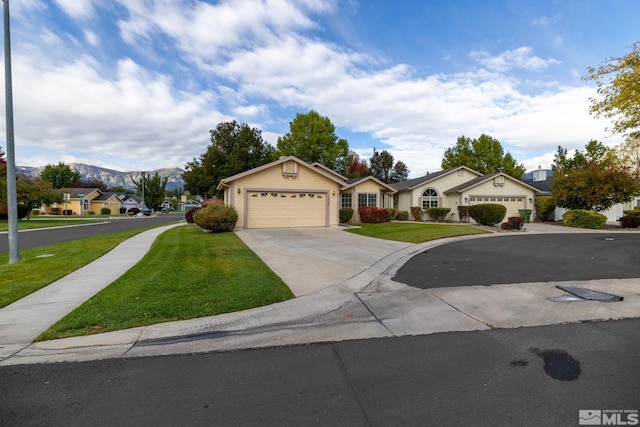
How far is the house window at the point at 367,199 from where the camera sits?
81.5 ft

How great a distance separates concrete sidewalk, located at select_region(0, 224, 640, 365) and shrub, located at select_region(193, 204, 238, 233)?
30.4 ft

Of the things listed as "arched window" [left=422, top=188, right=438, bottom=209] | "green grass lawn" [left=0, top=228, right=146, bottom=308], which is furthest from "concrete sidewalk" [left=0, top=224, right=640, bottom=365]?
"arched window" [left=422, top=188, right=438, bottom=209]

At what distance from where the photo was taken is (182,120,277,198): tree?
1502 inches

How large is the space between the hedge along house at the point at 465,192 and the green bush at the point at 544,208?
58 centimetres

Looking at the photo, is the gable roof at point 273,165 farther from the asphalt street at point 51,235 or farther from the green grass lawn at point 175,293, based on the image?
the green grass lawn at point 175,293

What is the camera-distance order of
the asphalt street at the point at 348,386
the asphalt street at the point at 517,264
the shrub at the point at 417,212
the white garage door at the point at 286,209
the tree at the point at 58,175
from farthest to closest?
1. the tree at the point at 58,175
2. the shrub at the point at 417,212
3. the white garage door at the point at 286,209
4. the asphalt street at the point at 517,264
5. the asphalt street at the point at 348,386

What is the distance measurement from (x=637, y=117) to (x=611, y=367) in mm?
11614

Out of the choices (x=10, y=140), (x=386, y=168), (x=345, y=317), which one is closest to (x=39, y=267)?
(x=10, y=140)

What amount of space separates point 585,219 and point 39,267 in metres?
27.8

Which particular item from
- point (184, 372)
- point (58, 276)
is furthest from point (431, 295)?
point (58, 276)

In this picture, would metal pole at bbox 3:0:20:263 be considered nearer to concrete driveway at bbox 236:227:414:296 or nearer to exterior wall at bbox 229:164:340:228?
concrete driveway at bbox 236:227:414:296

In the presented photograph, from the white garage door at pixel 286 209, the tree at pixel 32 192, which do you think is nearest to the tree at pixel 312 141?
the white garage door at pixel 286 209

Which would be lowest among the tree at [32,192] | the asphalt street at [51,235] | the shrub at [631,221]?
the asphalt street at [51,235]

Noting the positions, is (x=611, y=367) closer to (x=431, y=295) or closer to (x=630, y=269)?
(x=431, y=295)
